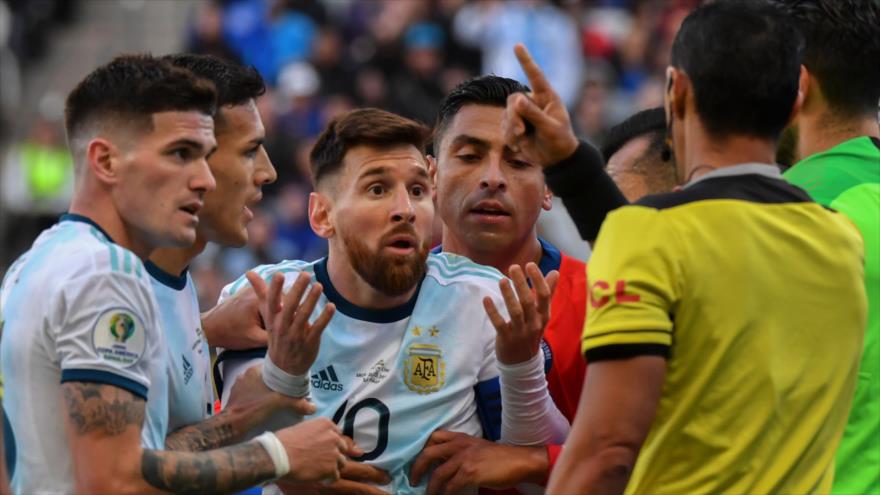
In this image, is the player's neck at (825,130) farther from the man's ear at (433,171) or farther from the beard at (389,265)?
the man's ear at (433,171)

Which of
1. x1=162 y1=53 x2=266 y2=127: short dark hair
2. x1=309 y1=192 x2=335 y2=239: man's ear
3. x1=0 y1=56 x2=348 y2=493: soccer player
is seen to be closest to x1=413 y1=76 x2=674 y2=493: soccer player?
x1=309 y1=192 x2=335 y2=239: man's ear

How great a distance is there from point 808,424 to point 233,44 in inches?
588

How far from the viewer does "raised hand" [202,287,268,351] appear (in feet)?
16.7

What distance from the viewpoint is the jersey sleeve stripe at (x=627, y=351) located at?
364cm

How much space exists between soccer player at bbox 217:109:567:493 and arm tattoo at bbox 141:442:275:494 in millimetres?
479

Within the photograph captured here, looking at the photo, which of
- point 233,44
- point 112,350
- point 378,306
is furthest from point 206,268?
point 112,350

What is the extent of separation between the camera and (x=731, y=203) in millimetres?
3787

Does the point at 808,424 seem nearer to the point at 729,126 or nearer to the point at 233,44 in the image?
the point at 729,126

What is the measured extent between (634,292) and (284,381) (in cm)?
150

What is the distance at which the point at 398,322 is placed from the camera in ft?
16.9

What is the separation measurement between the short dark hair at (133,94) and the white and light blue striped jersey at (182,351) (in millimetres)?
618

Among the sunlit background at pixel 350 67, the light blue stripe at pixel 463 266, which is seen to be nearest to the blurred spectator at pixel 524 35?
the sunlit background at pixel 350 67

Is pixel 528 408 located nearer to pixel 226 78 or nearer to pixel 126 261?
pixel 126 261

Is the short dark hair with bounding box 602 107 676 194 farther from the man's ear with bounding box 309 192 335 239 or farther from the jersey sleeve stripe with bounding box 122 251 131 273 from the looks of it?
the jersey sleeve stripe with bounding box 122 251 131 273
